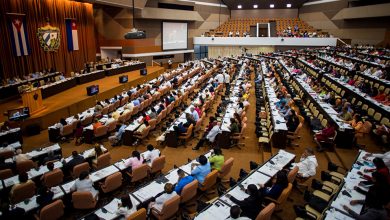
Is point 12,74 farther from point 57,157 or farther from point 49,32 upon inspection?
point 57,157

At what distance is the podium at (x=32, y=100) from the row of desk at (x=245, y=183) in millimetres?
10867

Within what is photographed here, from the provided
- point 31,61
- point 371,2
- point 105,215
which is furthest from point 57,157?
point 371,2

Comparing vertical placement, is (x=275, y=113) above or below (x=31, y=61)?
below

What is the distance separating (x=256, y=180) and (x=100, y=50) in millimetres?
26770

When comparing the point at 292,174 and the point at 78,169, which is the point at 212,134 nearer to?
the point at 292,174

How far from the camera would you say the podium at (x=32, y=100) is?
12.2m

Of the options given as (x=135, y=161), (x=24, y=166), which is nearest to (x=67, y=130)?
(x=24, y=166)

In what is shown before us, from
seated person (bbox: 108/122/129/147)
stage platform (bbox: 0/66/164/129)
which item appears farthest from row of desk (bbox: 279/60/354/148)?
stage platform (bbox: 0/66/164/129)

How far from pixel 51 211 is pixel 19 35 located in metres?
16.7

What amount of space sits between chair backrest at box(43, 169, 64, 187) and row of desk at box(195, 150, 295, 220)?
4038 mm

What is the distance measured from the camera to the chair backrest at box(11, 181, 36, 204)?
19.9ft

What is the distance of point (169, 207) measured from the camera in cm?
538

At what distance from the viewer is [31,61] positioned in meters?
19.1

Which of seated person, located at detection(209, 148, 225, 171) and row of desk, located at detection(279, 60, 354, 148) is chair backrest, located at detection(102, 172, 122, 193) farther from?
row of desk, located at detection(279, 60, 354, 148)
